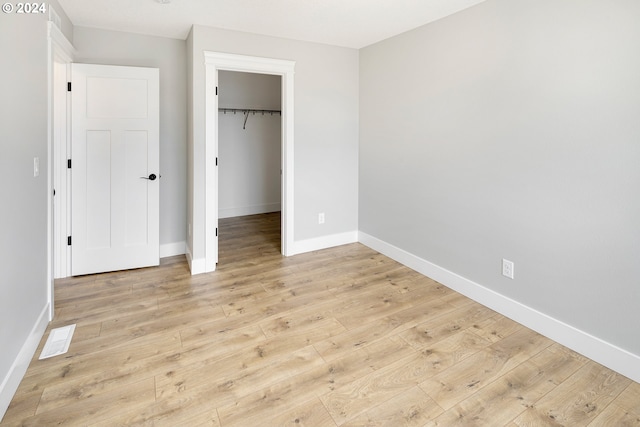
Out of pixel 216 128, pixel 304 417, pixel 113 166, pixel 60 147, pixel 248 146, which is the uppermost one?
pixel 248 146

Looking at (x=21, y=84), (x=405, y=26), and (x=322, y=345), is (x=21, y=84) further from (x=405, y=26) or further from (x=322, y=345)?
(x=405, y=26)

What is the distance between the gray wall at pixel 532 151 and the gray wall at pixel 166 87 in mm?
2332

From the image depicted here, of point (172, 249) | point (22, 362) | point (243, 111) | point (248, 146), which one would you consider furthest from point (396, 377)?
point (243, 111)

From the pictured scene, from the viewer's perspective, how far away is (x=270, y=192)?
6.38 metres

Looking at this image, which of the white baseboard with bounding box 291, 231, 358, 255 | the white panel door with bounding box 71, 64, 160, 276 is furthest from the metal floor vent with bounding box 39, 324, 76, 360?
the white baseboard with bounding box 291, 231, 358, 255

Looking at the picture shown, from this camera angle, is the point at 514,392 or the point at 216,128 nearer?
the point at 514,392

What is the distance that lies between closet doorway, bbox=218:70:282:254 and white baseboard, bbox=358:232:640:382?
10.5 ft

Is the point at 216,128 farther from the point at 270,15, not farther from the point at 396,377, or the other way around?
the point at 396,377

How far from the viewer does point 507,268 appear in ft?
8.80

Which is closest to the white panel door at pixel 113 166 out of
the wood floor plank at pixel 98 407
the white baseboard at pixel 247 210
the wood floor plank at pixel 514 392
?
the wood floor plank at pixel 98 407

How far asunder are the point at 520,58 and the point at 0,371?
3594mm

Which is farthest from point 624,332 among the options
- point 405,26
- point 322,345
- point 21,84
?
point 21,84

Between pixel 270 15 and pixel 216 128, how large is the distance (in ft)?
3.83

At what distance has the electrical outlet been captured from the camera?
2.65m
